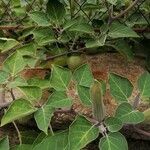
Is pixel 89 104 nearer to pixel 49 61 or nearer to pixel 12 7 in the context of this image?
pixel 49 61

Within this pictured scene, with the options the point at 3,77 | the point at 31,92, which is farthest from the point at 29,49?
the point at 31,92

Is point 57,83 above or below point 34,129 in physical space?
above

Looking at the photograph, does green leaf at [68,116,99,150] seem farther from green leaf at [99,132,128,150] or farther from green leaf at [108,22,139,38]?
green leaf at [108,22,139,38]

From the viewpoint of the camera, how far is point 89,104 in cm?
133

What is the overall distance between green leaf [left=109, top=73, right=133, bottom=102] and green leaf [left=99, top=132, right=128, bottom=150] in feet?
0.43

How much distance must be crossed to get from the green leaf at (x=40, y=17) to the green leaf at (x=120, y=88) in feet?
1.34

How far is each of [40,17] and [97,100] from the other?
53 centimetres

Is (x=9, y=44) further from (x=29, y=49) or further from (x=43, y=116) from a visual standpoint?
(x=43, y=116)

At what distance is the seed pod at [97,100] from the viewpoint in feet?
4.10

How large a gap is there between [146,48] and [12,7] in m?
0.67

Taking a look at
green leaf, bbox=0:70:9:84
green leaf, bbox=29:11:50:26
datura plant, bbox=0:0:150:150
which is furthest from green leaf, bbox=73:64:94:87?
green leaf, bbox=29:11:50:26

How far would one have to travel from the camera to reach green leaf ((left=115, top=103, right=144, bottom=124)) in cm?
129

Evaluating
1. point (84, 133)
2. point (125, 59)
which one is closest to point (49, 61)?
point (125, 59)

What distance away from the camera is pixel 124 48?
1.85 m
